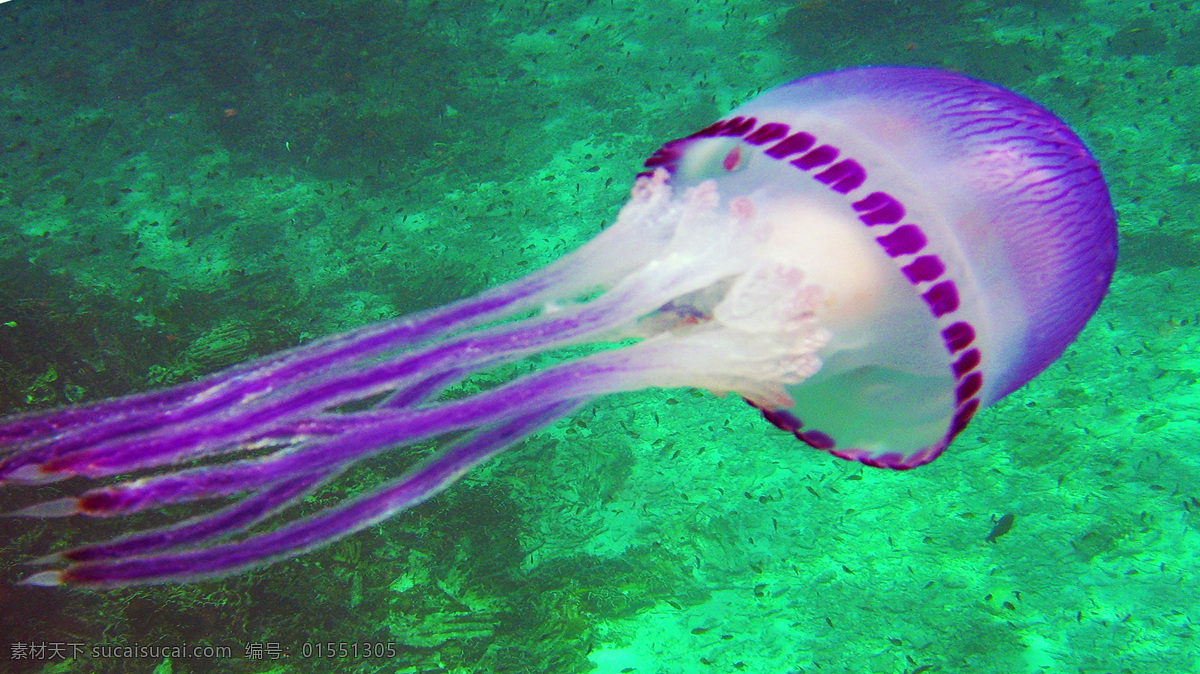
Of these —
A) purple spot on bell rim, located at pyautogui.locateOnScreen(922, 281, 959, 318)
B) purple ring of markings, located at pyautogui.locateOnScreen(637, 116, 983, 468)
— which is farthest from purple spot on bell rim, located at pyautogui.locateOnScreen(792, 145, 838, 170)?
purple spot on bell rim, located at pyautogui.locateOnScreen(922, 281, 959, 318)

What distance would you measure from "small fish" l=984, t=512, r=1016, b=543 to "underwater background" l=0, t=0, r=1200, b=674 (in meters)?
0.04

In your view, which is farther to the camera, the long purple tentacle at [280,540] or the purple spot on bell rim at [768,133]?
the purple spot on bell rim at [768,133]

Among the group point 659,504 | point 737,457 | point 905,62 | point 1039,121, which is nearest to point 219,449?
point 1039,121

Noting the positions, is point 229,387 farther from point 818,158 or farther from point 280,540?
point 818,158

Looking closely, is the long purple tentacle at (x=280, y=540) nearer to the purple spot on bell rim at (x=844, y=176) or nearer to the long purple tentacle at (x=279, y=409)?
the long purple tentacle at (x=279, y=409)

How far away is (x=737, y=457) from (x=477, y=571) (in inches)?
91.6

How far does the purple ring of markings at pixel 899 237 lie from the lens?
1.69m

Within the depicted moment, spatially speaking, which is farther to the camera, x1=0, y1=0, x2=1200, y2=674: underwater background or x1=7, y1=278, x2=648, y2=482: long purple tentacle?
x1=0, y1=0, x2=1200, y2=674: underwater background

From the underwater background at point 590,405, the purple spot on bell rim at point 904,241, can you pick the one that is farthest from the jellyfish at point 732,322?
the underwater background at point 590,405

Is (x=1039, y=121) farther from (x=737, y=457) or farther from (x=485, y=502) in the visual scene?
(x=485, y=502)

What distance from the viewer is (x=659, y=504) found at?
5188mm

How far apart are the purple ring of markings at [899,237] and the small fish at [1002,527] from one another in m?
3.83

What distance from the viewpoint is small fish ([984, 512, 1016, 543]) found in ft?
16.4

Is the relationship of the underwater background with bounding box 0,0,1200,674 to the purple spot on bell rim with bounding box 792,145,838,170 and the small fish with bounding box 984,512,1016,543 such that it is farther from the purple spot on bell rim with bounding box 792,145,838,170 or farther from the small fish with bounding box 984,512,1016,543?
the purple spot on bell rim with bounding box 792,145,838,170
